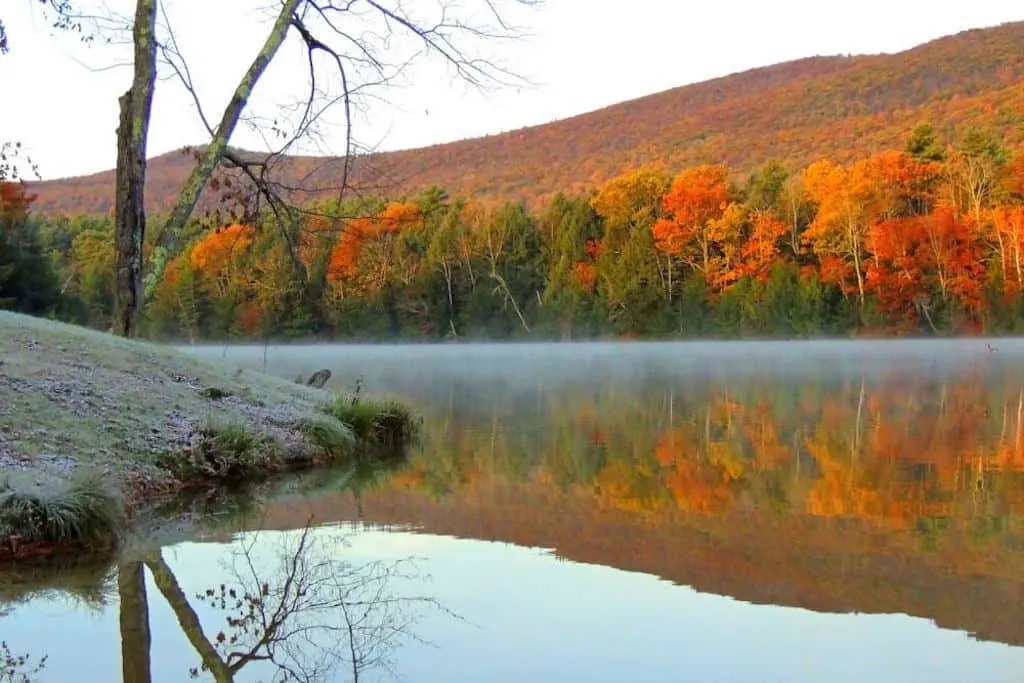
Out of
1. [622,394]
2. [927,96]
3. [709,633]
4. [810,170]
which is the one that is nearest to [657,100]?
[927,96]

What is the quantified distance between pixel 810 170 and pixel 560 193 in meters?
14.8

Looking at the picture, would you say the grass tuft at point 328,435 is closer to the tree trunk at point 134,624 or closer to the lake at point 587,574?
the lake at point 587,574

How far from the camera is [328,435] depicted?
10.6 m

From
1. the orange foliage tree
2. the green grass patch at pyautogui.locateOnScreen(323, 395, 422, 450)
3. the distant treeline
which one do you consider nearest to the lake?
the green grass patch at pyautogui.locateOnScreen(323, 395, 422, 450)

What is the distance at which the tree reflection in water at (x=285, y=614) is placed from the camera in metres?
4.30

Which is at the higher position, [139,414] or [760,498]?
[139,414]

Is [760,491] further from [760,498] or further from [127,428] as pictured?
[127,428]

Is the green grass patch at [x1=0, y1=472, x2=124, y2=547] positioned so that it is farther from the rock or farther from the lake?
the rock

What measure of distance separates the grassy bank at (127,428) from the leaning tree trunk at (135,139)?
40.1 inches

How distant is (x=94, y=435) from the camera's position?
317 inches

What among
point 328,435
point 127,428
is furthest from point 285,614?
point 328,435

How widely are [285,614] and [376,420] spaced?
6.79m

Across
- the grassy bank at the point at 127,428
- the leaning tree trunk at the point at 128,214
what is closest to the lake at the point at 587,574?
the grassy bank at the point at 127,428

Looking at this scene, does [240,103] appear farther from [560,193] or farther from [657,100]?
[657,100]
